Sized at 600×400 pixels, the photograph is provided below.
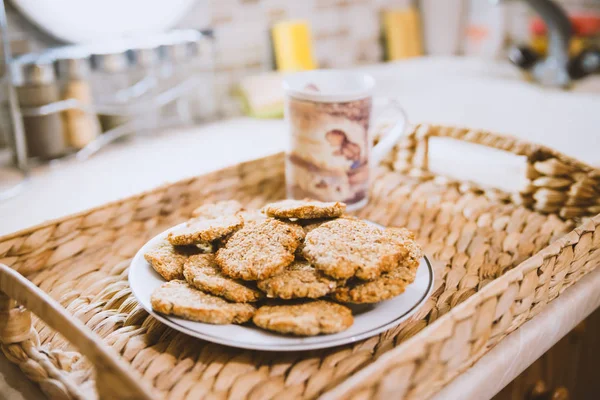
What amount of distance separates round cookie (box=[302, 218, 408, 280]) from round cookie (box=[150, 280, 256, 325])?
0.23 ft

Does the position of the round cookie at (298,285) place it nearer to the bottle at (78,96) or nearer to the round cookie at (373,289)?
the round cookie at (373,289)

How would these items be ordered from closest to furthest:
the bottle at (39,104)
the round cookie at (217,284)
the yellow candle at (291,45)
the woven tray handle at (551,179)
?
the round cookie at (217,284) → the woven tray handle at (551,179) → the bottle at (39,104) → the yellow candle at (291,45)

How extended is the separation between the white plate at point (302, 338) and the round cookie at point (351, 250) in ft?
0.10

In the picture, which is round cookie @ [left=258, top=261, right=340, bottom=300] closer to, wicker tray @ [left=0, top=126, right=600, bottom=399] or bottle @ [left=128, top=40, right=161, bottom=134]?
wicker tray @ [left=0, top=126, right=600, bottom=399]

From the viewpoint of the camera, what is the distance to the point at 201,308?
418 mm

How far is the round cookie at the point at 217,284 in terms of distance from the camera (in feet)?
1.44

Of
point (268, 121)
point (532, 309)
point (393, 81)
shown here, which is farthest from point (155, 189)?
point (393, 81)

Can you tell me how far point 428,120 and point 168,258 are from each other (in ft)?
2.54

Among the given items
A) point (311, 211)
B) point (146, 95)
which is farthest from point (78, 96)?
point (311, 211)

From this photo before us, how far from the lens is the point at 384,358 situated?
35cm

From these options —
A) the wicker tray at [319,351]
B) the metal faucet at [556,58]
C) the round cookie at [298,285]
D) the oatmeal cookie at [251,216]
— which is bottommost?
the wicker tray at [319,351]

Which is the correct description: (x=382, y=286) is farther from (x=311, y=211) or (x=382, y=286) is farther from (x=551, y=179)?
(x=551, y=179)

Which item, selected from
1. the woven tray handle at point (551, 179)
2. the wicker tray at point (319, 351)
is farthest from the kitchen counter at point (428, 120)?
the woven tray handle at point (551, 179)

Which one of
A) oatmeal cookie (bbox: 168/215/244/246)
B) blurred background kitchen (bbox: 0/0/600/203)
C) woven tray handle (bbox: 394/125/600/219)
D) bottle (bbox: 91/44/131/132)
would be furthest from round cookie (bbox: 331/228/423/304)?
bottle (bbox: 91/44/131/132)
